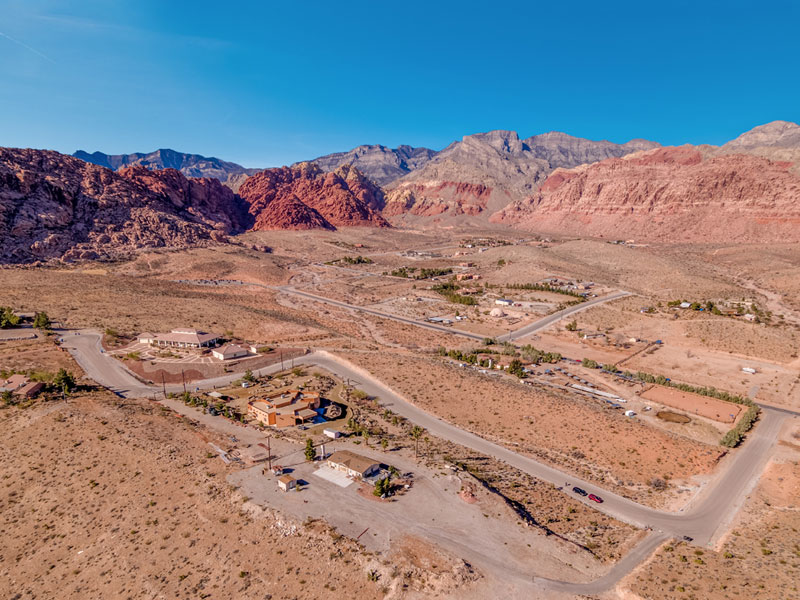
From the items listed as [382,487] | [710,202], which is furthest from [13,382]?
[710,202]

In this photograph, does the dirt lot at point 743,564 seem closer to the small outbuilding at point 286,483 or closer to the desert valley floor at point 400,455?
the desert valley floor at point 400,455

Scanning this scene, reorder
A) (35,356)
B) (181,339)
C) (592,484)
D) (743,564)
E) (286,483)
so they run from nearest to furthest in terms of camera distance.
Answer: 1. (743,564)
2. (286,483)
3. (592,484)
4. (35,356)
5. (181,339)

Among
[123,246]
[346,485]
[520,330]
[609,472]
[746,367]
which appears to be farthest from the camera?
[123,246]

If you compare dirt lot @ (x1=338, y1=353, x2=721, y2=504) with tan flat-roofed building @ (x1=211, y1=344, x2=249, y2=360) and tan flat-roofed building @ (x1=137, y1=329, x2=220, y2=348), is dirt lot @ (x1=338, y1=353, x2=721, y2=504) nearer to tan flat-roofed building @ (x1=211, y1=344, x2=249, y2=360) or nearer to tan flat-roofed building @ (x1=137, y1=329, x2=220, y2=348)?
tan flat-roofed building @ (x1=211, y1=344, x2=249, y2=360)

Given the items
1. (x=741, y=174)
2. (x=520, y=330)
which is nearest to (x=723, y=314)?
(x=520, y=330)

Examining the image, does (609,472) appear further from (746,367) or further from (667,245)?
(667,245)

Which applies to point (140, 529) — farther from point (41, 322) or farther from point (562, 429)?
point (41, 322)
